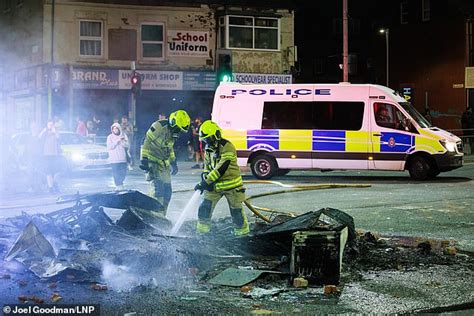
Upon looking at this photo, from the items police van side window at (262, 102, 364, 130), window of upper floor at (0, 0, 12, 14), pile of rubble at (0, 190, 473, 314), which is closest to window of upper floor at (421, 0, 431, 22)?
police van side window at (262, 102, 364, 130)

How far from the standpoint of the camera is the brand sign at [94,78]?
91.6 feet

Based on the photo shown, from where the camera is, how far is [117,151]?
16.0 metres

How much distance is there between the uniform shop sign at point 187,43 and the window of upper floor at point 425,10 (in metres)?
14.7

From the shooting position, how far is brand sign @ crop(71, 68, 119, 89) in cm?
2791

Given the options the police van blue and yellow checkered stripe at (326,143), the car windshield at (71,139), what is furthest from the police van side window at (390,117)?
the car windshield at (71,139)

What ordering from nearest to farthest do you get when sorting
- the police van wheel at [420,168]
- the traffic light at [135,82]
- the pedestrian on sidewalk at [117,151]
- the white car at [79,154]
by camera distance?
the pedestrian on sidewalk at [117,151], the police van wheel at [420,168], the white car at [79,154], the traffic light at [135,82]

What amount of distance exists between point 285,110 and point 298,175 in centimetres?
237

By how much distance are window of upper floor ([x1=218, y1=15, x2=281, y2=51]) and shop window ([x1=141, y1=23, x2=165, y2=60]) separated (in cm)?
271

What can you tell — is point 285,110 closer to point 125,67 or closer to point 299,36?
point 125,67

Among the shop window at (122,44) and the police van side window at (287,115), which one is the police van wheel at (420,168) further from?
the shop window at (122,44)

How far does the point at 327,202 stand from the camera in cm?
1334

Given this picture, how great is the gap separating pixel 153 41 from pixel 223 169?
2158 cm

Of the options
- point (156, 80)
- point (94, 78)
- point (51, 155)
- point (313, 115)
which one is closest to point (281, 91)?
point (313, 115)

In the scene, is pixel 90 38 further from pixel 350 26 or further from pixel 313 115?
pixel 350 26
